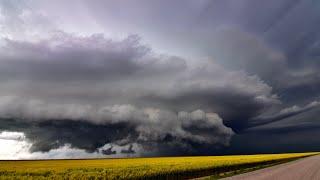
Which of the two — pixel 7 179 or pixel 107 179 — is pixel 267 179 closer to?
pixel 107 179

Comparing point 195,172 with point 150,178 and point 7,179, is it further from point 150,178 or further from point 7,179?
point 7,179

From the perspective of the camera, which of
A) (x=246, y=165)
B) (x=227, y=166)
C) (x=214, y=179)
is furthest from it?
(x=246, y=165)

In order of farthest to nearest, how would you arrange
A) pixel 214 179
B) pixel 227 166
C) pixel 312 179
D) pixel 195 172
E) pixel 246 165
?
pixel 246 165, pixel 227 166, pixel 195 172, pixel 214 179, pixel 312 179

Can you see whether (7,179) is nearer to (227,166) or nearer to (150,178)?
(150,178)

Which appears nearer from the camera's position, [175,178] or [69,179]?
[69,179]

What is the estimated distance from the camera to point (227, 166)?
51.9 metres

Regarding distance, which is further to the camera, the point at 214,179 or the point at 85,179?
the point at 214,179

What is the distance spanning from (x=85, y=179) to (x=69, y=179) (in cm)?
123

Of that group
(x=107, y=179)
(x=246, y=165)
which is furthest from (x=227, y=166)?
(x=107, y=179)

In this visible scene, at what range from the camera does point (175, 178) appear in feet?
121

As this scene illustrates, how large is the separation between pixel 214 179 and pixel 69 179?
1262 cm

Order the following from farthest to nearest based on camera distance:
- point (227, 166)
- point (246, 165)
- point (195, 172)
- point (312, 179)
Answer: point (246, 165) → point (227, 166) → point (195, 172) → point (312, 179)

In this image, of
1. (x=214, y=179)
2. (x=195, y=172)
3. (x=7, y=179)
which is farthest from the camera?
(x=195, y=172)

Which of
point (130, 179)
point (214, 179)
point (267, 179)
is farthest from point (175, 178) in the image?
point (267, 179)
